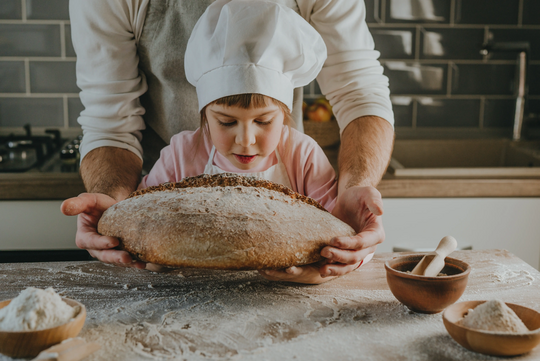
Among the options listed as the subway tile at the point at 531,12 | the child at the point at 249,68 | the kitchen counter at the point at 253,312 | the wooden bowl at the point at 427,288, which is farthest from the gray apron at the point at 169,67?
A: the subway tile at the point at 531,12

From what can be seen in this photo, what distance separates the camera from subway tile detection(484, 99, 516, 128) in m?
2.46

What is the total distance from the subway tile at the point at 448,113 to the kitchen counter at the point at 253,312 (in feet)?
4.40

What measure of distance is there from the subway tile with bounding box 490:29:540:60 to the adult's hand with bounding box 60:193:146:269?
202 centimetres

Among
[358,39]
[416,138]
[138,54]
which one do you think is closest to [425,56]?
[416,138]

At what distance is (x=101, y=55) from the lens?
140cm

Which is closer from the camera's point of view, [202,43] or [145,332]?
[145,332]

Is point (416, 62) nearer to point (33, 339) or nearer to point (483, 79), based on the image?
point (483, 79)

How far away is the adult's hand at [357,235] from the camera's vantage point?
920 millimetres

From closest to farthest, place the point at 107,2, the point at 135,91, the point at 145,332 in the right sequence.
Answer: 1. the point at 145,332
2. the point at 107,2
3. the point at 135,91

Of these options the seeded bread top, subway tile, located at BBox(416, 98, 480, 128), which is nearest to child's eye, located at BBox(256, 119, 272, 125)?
the seeded bread top

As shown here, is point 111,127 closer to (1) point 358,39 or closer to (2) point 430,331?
(1) point 358,39

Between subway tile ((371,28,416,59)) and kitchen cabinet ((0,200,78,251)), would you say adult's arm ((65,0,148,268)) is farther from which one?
subway tile ((371,28,416,59))

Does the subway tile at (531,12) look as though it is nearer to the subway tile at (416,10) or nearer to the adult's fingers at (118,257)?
the subway tile at (416,10)

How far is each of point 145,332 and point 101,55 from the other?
83 centimetres
